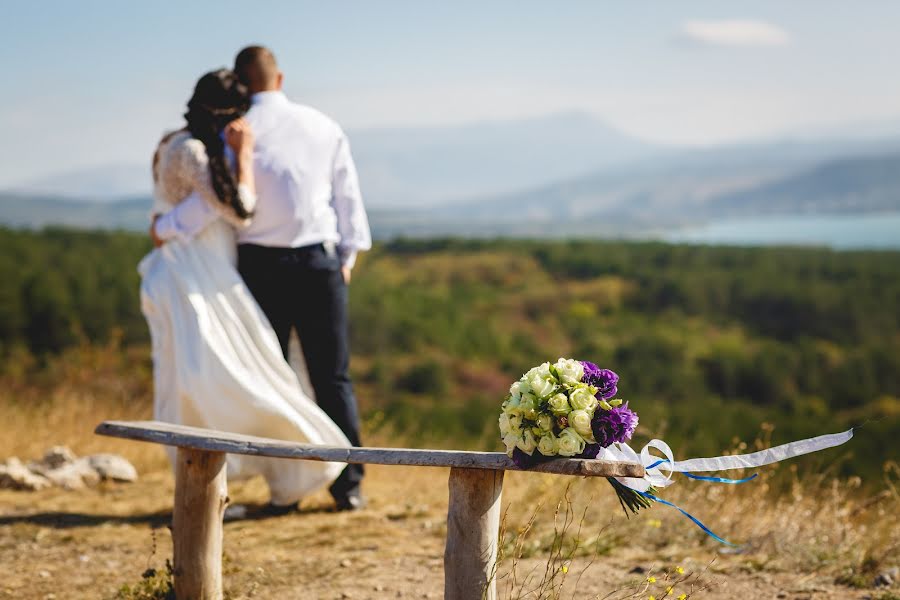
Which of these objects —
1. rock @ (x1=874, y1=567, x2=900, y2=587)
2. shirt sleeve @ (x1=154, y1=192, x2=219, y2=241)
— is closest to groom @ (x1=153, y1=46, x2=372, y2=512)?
shirt sleeve @ (x1=154, y1=192, x2=219, y2=241)

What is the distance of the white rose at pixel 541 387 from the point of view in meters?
2.72

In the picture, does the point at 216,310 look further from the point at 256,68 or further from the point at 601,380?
the point at 601,380

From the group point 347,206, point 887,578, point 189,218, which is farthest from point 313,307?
point 887,578

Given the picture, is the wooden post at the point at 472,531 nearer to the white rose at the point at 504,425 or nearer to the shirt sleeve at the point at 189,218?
the white rose at the point at 504,425

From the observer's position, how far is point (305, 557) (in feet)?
13.9

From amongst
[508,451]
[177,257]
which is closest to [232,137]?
[177,257]

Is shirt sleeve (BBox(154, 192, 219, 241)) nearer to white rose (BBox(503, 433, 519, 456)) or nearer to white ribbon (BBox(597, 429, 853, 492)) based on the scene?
white rose (BBox(503, 433, 519, 456))

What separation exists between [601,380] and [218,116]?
2.34 metres

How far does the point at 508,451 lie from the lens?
271 cm

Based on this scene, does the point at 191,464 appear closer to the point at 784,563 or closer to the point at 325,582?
the point at 325,582

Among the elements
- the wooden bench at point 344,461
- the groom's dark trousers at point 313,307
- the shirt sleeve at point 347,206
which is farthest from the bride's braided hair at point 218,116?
the wooden bench at point 344,461

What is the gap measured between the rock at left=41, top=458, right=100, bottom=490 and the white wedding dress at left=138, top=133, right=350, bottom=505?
164 centimetres

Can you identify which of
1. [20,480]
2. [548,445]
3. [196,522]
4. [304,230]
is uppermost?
[304,230]

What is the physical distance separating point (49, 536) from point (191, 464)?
171 cm
